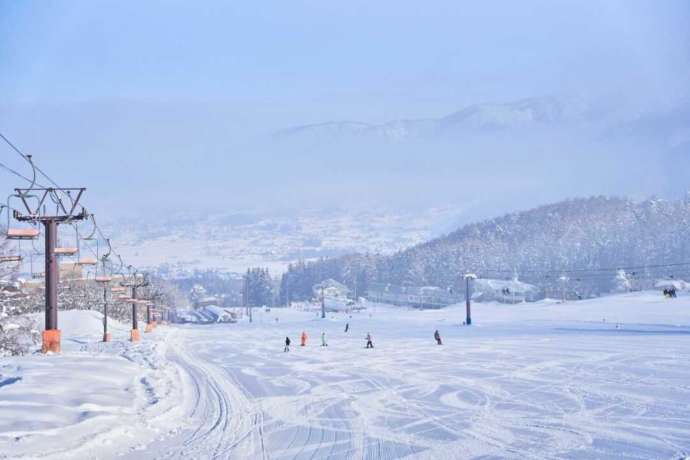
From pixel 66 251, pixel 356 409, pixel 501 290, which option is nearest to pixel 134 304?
pixel 66 251

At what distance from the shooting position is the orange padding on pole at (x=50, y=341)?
36.4 m

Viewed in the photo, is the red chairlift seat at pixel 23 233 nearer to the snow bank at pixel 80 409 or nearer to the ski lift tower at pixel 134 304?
the snow bank at pixel 80 409

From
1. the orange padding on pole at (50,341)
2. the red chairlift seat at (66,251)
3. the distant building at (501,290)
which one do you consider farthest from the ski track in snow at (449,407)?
the distant building at (501,290)

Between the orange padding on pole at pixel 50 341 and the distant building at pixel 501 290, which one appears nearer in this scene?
the orange padding on pole at pixel 50 341

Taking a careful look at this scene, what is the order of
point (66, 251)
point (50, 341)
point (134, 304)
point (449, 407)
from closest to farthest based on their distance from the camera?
point (449, 407) < point (50, 341) < point (66, 251) < point (134, 304)

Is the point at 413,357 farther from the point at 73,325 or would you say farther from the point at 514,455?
the point at 73,325

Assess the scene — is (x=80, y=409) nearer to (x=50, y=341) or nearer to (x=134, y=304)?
(x=50, y=341)

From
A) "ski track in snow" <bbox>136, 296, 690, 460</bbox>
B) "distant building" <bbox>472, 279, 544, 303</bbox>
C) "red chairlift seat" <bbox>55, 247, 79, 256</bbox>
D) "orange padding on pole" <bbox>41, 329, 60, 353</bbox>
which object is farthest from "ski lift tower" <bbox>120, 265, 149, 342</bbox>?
"distant building" <bbox>472, 279, 544, 303</bbox>

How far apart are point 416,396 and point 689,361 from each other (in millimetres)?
16741

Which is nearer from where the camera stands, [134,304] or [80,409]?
[80,409]

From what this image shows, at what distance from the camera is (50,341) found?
36500 millimetres

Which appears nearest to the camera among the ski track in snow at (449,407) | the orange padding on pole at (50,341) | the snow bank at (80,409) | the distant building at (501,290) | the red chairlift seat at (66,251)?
the snow bank at (80,409)

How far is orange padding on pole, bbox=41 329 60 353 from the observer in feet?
119

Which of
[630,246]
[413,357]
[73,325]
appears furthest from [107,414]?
Answer: [630,246]
